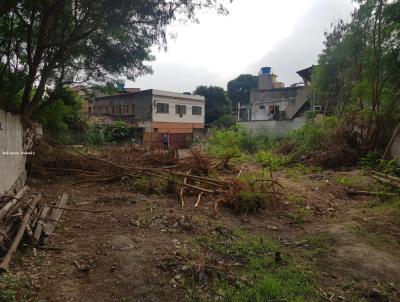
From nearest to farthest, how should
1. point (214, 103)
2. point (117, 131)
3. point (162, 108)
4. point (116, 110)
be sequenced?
point (117, 131), point (162, 108), point (116, 110), point (214, 103)

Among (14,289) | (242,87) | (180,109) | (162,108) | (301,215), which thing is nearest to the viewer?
(14,289)

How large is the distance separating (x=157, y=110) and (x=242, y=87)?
742 inches

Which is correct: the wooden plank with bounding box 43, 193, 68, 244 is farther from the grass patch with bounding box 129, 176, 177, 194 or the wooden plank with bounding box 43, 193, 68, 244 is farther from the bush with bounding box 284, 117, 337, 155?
the bush with bounding box 284, 117, 337, 155

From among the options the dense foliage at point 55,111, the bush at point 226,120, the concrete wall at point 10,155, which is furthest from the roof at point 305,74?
the concrete wall at point 10,155

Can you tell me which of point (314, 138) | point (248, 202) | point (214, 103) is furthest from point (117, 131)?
point (248, 202)

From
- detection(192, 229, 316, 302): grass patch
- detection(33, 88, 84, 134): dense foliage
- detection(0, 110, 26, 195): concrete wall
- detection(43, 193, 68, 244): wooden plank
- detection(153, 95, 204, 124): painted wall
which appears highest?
detection(153, 95, 204, 124): painted wall

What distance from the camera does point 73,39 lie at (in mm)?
7227

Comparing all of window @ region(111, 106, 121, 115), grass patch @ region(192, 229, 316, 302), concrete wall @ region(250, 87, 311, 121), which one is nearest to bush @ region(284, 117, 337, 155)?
grass patch @ region(192, 229, 316, 302)

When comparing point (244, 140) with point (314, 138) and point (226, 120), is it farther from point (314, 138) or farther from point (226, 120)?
point (226, 120)

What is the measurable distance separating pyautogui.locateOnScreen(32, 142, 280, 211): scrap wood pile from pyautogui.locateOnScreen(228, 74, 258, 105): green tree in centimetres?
3420

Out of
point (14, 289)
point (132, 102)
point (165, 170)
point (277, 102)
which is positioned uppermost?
point (277, 102)

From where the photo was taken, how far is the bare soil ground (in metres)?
2.88

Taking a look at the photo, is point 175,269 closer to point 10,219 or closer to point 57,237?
point 57,237

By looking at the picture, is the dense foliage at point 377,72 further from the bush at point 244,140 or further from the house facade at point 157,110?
the house facade at point 157,110
